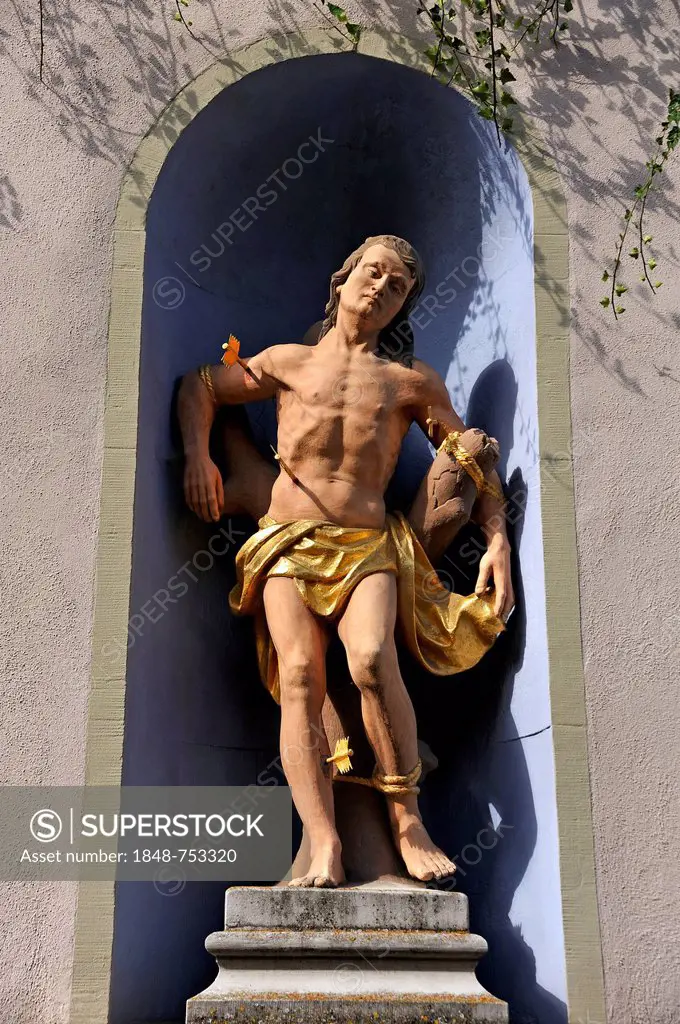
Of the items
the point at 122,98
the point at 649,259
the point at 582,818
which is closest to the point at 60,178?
Result: the point at 122,98

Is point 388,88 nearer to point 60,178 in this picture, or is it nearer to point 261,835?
point 60,178

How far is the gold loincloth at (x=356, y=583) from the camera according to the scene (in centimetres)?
432

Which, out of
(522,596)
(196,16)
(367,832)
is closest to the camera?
(367,832)

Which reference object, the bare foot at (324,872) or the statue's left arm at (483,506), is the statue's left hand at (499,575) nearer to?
the statue's left arm at (483,506)

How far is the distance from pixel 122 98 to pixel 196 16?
41cm

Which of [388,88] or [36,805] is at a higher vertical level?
[388,88]

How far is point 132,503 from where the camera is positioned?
428 cm

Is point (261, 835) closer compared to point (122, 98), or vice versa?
point (261, 835)

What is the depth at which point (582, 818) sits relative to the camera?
4.06m

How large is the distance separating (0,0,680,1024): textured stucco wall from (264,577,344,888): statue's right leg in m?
0.57

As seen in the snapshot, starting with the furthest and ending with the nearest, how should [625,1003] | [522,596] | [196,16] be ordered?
[196,16]
[522,596]
[625,1003]

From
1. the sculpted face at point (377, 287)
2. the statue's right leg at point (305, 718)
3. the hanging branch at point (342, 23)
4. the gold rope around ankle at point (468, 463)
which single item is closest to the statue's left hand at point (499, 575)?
the gold rope around ankle at point (468, 463)

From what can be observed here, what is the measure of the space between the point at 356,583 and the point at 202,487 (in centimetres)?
60

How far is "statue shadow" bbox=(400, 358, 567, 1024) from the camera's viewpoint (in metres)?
4.29
